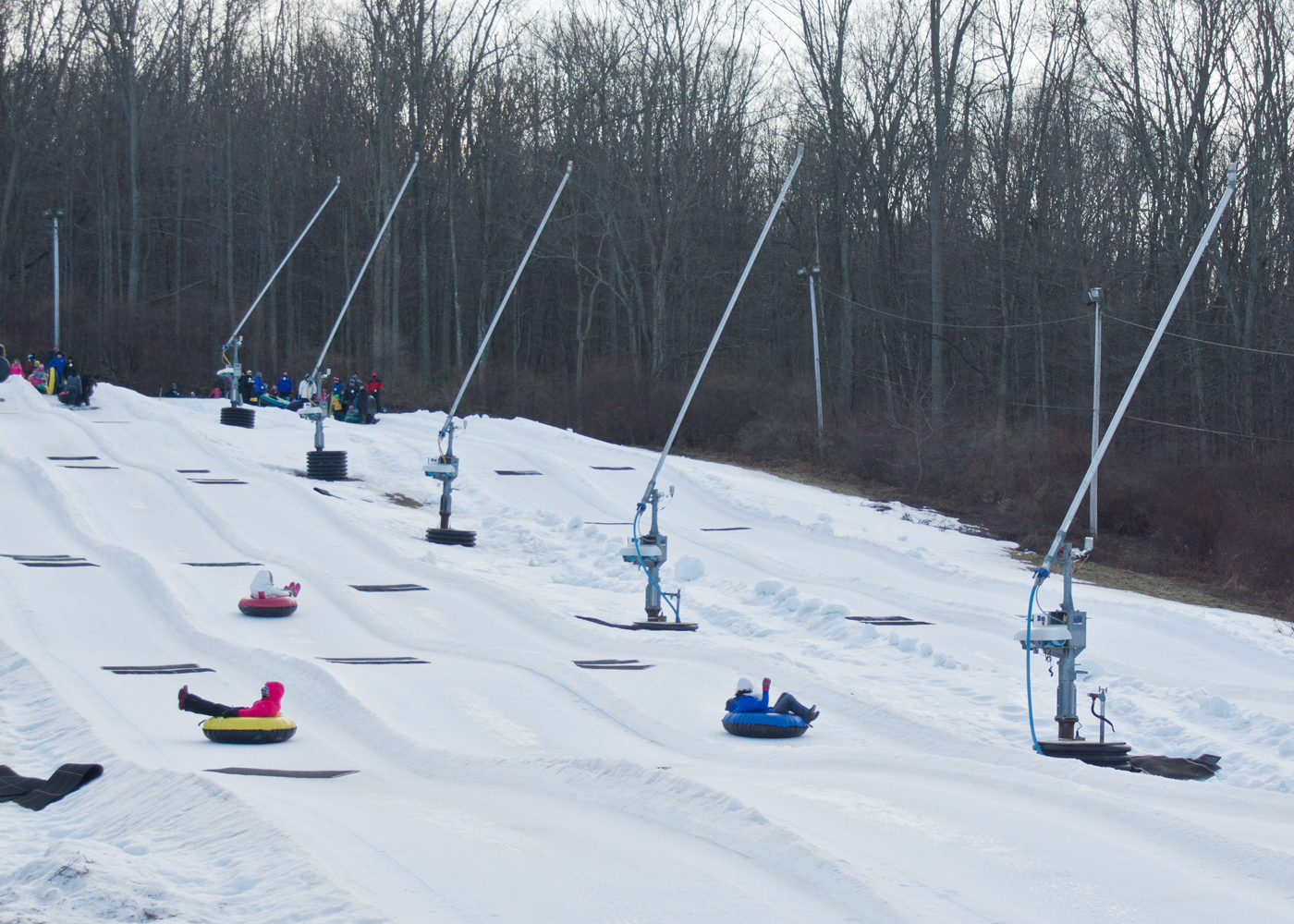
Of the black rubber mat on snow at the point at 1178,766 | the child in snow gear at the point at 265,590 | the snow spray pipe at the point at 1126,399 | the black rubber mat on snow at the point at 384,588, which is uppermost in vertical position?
the snow spray pipe at the point at 1126,399

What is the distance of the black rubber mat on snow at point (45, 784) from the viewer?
23.2 feet

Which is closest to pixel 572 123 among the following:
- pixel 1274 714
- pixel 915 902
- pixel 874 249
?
pixel 874 249

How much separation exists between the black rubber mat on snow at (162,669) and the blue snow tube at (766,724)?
16.3 ft

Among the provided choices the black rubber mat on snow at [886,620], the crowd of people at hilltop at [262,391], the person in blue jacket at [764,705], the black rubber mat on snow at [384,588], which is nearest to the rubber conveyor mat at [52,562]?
the black rubber mat on snow at [384,588]

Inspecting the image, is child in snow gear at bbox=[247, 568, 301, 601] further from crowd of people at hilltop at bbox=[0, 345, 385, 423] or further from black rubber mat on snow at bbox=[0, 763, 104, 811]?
crowd of people at hilltop at bbox=[0, 345, 385, 423]

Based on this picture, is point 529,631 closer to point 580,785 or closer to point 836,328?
point 580,785

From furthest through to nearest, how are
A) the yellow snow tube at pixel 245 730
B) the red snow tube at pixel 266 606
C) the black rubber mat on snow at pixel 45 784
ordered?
the red snow tube at pixel 266 606
the yellow snow tube at pixel 245 730
the black rubber mat on snow at pixel 45 784

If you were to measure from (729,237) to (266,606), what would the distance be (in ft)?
135

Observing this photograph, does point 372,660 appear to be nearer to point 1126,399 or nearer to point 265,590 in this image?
point 265,590

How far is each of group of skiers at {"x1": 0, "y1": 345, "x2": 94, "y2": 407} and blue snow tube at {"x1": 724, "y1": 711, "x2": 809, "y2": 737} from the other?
2562cm

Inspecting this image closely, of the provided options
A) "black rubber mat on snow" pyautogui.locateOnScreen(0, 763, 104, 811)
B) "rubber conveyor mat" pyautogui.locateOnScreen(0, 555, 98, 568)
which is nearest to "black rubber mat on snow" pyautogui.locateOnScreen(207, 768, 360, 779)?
"black rubber mat on snow" pyautogui.locateOnScreen(0, 763, 104, 811)

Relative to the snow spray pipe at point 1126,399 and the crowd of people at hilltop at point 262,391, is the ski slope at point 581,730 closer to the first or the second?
the snow spray pipe at point 1126,399

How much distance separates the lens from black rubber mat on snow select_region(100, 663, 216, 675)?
11.3 meters

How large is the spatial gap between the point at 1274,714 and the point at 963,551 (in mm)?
10571
